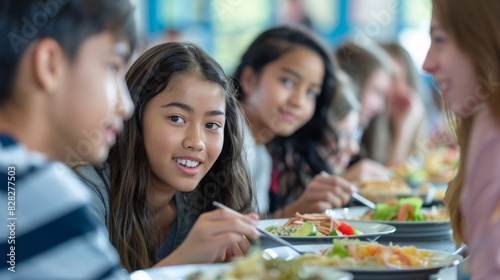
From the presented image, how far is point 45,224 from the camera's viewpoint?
964 millimetres

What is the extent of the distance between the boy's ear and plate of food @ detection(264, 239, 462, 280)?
48 centimetres

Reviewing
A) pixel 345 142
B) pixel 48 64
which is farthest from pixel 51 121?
A: pixel 345 142

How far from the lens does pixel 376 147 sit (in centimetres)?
441

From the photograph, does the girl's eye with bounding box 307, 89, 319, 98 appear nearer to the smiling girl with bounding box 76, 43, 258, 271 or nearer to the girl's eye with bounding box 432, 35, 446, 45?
the smiling girl with bounding box 76, 43, 258, 271

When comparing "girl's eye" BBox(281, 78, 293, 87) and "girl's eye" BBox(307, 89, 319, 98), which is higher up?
"girl's eye" BBox(281, 78, 293, 87)

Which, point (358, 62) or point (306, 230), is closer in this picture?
point (306, 230)

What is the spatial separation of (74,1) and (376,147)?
Answer: 11.5 feet

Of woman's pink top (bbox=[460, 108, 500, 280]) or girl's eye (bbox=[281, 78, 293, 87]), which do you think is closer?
woman's pink top (bbox=[460, 108, 500, 280])

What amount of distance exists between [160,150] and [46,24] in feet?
2.56

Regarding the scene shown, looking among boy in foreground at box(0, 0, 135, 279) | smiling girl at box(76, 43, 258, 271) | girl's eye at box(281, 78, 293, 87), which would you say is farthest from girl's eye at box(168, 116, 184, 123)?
girl's eye at box(281, 78, 293, 87)

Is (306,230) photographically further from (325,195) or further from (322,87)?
(322,87)

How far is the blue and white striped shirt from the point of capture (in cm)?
95

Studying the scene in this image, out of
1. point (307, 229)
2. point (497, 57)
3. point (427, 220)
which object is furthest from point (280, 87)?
point (497, 57)

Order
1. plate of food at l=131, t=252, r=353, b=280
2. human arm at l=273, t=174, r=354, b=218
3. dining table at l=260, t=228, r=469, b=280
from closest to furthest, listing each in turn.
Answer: plate of food at l=131, t=252, r=353, b=280, dining table at l=260, t=228, r=469, b=280, human arm at l=273, t=174, r=354, b=218
